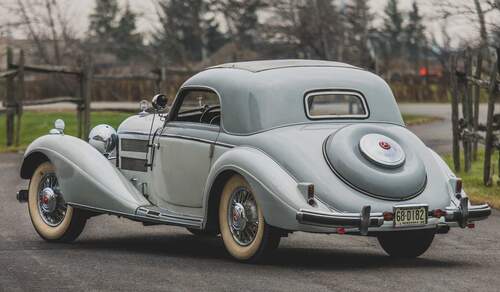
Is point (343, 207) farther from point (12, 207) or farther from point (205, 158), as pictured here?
point (12, 207)

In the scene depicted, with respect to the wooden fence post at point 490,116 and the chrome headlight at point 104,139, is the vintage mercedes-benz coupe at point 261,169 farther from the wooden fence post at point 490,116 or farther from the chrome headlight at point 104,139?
the wooden fence post at point 490,116

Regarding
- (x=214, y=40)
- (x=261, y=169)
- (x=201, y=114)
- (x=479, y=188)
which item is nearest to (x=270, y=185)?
(x=261, y=169)

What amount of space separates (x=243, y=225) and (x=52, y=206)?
2554 millimetres

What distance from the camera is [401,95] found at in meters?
58.6

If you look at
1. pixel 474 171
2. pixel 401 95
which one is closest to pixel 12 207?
pixel 474 171

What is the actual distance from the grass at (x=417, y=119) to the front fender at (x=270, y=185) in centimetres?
2396

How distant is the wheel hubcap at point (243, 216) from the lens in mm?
9516

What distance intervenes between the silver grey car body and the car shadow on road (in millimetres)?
339

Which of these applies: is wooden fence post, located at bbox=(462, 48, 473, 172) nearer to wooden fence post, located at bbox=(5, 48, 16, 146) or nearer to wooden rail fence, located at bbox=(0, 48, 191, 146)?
wooden rail fence, located at bbox=(0, 48, 191, 146)

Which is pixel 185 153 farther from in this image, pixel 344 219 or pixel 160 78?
pixel 160 78

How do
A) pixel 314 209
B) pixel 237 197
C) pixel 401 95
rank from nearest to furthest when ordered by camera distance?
pixel 314 209, pixel 237 197, pixel 401 95

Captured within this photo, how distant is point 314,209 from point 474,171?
36.0 feet

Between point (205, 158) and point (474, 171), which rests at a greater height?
point (205, 158)

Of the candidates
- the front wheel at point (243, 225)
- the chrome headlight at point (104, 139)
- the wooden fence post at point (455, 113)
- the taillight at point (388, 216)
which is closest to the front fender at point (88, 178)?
the chrome headlight at point (104, 139)
